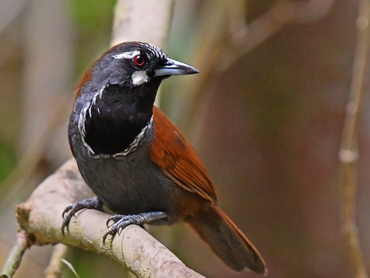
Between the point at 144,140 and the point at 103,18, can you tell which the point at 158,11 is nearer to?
the point at 144,140

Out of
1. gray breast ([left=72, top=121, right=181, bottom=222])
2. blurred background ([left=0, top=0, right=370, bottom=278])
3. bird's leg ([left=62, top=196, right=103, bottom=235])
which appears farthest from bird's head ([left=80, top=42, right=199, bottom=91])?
blurred background ([left=0, top=0, right=370, bottom=278])

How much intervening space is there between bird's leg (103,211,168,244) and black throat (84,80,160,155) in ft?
0.74

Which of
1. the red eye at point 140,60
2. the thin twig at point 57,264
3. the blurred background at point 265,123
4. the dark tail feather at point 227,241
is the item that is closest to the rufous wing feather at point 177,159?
the dark tail feather at point 227,241

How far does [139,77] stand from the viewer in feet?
8.82

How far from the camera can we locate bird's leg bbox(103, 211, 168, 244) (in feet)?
7.91

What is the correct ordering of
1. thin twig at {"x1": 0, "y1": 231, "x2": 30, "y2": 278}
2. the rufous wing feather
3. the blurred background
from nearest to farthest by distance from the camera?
thin twig at {"x1": 0, "y1": 231, "x2": 30, "y2": 278}
the rufous wing feather
the blurred background

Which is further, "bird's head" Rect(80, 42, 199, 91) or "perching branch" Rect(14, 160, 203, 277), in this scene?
"bird's head" Rect(80, 42, 199, 91)

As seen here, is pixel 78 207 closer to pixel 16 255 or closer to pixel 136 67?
pixel 16 255

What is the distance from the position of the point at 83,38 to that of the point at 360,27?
1.99 metres

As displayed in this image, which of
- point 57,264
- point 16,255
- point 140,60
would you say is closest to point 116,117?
point 140,60

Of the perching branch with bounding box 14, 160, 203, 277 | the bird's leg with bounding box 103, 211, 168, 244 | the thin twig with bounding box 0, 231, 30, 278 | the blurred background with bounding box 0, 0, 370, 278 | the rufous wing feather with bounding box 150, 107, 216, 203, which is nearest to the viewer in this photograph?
the perching branch with bounding box 14, 160, 203, 277

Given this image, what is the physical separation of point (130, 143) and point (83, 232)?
1.08 ft

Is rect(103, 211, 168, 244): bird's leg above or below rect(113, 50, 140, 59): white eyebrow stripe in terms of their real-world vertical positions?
below

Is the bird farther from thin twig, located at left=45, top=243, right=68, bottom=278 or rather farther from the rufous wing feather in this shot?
thin twig, located at left=45, top=243, right=68, bottom=278
